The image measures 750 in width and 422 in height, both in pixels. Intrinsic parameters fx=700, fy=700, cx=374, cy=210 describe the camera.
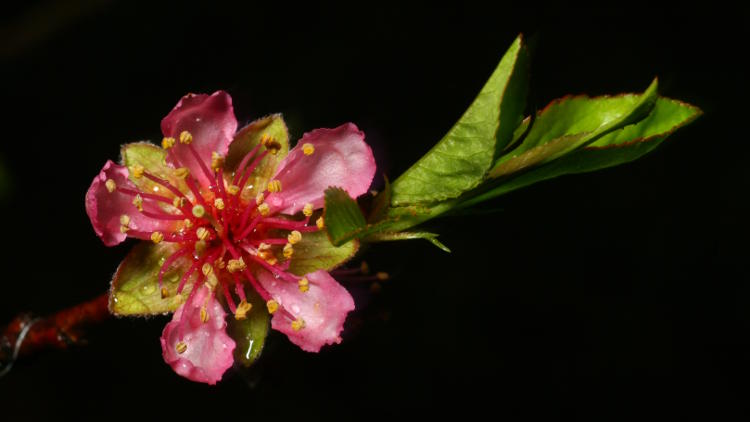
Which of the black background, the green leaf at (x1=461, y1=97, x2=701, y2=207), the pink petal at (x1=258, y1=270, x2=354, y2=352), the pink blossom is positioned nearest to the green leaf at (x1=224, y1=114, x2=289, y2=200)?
the pink blossom

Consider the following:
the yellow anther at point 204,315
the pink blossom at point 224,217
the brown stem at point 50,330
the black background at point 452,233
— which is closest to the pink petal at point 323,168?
the pink blossom at point 224,217

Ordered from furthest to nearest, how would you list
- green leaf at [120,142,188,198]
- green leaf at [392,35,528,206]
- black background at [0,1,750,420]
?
black background at [0,1,750,420] → green leaf at [120,142,188,198] → green leaf at [392,35,528,206]

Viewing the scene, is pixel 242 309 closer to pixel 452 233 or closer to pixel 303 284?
pixel 303 284

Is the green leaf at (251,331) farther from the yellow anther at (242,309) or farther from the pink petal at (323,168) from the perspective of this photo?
the pink petal at (323,168)

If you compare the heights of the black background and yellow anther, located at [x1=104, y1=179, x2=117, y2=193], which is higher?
yellow anther, located at [x1=104, y1=179, x2=117, y2=193]

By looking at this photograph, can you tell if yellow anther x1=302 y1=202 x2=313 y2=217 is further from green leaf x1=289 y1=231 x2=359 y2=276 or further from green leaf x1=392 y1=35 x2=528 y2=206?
green leaf x1=392 y1=35 x2=528 y2=206

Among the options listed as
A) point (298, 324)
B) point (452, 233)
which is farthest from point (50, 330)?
point (452, 233)

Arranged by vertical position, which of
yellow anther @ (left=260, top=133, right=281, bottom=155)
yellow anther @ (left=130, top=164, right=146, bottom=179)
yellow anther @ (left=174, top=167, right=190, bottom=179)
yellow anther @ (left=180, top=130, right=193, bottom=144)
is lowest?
yellow anther @ (left=260, top=133, right=281, bottom=155)
